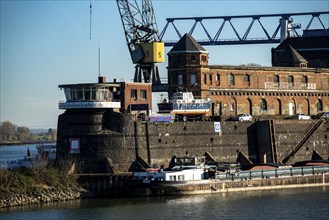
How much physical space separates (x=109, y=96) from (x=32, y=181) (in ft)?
55.9

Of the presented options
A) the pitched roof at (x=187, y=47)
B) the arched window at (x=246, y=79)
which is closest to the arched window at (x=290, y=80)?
the arched window at (x=246, y=79)

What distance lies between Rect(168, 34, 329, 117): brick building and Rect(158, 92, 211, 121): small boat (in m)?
3.95

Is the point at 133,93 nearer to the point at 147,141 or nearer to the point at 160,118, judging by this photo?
the point at 160,118

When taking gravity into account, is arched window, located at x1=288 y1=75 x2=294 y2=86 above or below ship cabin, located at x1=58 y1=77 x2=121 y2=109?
above

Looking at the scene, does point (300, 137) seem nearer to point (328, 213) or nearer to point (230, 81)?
point (230, 81)

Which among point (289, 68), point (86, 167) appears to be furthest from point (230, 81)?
point (86, 167)

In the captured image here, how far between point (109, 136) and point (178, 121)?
11.1m

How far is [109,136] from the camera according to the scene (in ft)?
311

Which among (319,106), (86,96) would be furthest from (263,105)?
(86,96)

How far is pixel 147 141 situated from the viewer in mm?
97000

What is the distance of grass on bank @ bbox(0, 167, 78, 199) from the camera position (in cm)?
8294

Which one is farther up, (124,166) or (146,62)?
(146,62)

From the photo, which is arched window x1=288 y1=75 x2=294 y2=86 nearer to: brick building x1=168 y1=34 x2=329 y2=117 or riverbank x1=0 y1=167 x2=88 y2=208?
brick building x1=168 y1=34 x2=329 y2=117

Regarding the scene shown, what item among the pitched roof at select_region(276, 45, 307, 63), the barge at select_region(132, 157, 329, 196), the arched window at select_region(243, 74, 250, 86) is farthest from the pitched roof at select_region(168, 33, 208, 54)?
the pitched roof at select_region(276, 45, 307, 63)
